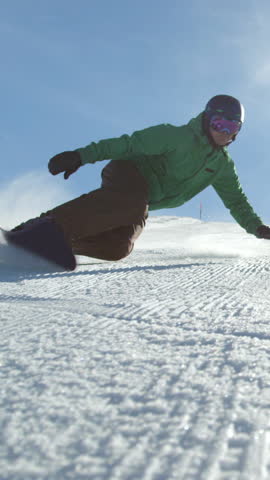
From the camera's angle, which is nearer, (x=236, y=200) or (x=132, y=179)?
(x=132, y=179)

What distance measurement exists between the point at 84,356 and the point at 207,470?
0.32 m

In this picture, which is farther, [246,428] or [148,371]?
[148,371]

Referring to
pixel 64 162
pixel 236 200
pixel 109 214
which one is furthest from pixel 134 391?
pixel 236 200

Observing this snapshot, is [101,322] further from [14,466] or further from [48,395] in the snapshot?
[14,466]

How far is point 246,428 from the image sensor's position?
47 centimetres

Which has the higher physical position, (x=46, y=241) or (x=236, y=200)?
(x=236, y=200)

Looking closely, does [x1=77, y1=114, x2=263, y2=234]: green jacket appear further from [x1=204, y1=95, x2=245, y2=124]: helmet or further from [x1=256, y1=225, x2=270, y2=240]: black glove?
[x1=256, y1=225, x2=270, y2=240]: black glove

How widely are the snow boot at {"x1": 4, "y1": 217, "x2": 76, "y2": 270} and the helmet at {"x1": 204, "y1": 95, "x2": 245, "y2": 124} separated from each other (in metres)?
1.15

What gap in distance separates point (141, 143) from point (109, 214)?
50cm

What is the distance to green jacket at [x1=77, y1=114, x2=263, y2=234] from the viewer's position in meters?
2.64

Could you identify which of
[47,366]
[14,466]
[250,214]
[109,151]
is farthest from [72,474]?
[250,214]

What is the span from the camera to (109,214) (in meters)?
2.47

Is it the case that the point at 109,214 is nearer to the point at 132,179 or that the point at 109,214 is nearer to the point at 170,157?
the point at 132,179

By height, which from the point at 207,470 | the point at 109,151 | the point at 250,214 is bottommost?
the point at 207,470
